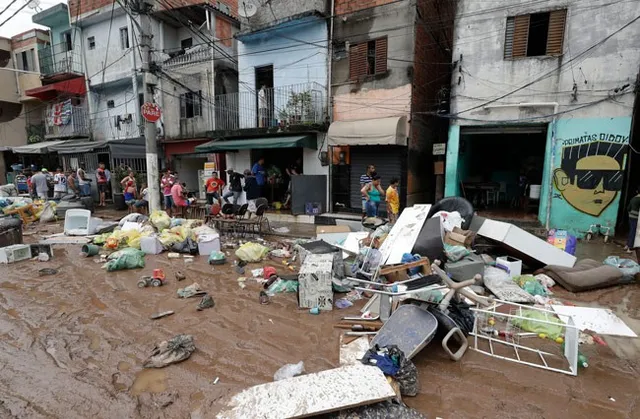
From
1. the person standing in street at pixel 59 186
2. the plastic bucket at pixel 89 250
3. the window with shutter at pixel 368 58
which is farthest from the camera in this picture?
the person standing in street at pixel 59 186

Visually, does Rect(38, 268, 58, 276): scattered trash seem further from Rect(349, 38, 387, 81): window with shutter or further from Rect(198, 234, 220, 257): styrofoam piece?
Rect(349, 38, 387, 81): window with shutter

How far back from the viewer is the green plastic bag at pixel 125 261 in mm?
6398

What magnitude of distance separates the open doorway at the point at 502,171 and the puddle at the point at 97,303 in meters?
9.88

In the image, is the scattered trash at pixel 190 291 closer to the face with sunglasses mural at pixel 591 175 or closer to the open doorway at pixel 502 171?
the open doorway at pixel 502 171

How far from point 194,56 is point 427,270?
1431cm

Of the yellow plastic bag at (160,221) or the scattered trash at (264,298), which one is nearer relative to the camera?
the scattered trash at (264,298)

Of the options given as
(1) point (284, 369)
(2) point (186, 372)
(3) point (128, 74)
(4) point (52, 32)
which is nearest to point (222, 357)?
(2) point (186, 372)

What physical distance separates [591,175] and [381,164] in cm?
565

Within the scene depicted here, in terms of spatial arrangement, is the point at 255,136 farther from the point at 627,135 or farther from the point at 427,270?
the point at 627,135

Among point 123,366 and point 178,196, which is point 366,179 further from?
point 123,366

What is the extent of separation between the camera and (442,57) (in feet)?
39.4

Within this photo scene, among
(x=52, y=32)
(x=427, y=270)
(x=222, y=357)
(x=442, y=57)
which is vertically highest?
(x=52, y=32)

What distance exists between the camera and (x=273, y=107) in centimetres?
1277

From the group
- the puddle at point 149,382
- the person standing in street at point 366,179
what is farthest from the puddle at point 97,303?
the person standing in street at point 366,179
